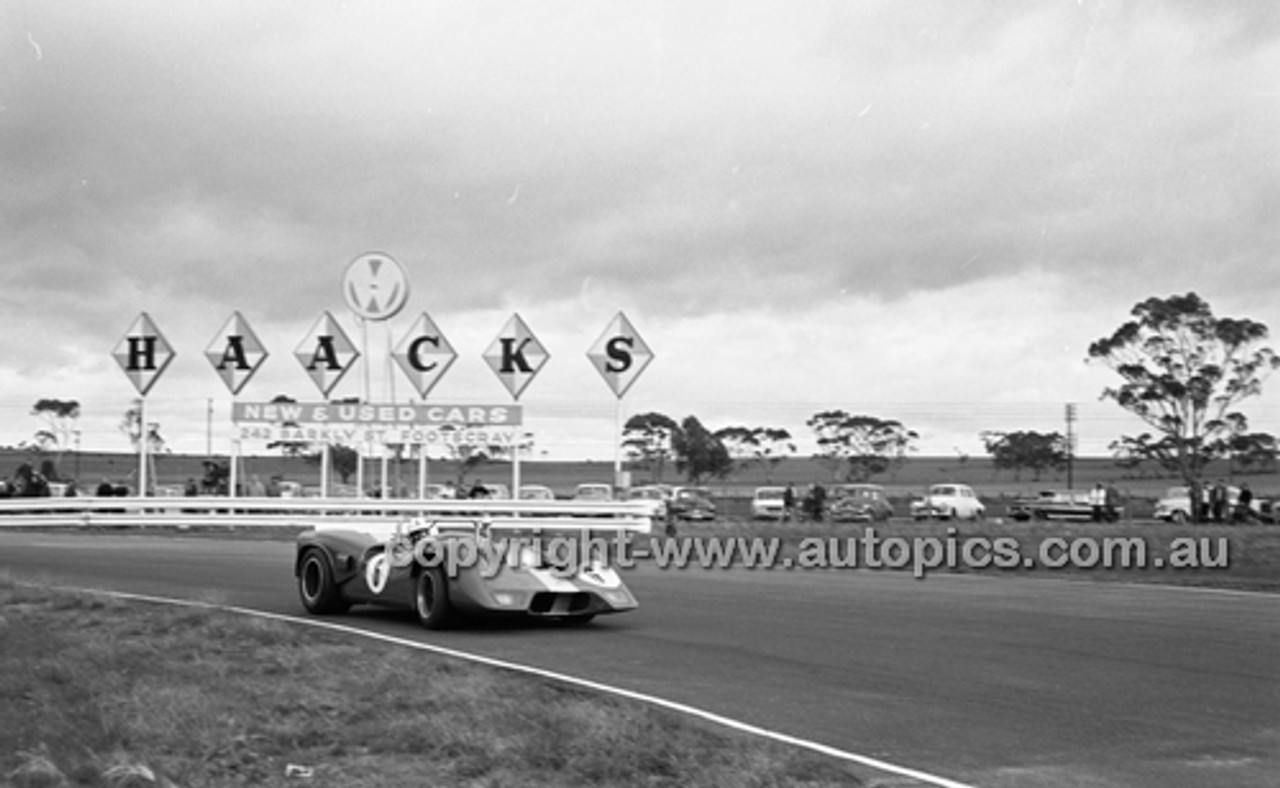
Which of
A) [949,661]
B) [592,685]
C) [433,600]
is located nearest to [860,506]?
[433,600]

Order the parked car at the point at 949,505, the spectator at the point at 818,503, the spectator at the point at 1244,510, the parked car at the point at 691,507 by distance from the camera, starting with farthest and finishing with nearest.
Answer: the parked car at the point at 949,505, the parked car at the point at 691,507, the spectator at the point at 818,503, the spectator at the point at 1244,510

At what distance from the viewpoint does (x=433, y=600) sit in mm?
11977

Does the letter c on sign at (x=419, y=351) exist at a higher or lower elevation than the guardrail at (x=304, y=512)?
higher

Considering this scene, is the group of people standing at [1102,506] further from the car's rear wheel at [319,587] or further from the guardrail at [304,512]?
the car's rear wheel at [319,587]

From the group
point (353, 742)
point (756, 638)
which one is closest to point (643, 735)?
point (353, 742)

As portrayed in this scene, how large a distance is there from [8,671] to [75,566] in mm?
9862

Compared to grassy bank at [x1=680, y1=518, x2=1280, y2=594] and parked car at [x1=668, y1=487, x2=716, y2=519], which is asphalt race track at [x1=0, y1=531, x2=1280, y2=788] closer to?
grassy bank at [x1=680, y1=518, x2=1280, y2=594]

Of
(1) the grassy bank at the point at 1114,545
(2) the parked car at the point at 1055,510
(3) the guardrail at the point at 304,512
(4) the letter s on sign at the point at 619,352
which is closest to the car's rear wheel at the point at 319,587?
(1) the grassy bank at the point at 1114,545

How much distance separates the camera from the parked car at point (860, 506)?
4341cm

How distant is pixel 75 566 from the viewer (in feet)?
59.9

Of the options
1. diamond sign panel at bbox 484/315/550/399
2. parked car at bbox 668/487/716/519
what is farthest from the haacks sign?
parked car at bbox 668/487/716/519

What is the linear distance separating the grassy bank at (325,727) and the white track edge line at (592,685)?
0.19 meters

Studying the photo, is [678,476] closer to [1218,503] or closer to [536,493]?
[536,493]

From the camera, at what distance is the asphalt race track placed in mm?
7031
